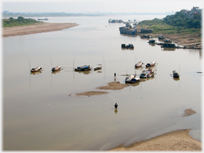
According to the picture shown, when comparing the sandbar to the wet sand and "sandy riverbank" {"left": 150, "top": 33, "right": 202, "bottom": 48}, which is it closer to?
the wet sand

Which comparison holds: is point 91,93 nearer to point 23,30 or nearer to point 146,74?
point 146,74

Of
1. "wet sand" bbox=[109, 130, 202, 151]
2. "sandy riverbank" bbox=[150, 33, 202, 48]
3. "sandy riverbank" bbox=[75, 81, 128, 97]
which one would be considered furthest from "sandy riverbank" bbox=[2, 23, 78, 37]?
"wet sand" bbox=[109, 130, 202, 151]

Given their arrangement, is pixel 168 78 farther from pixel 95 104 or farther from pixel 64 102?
pixel 64 102

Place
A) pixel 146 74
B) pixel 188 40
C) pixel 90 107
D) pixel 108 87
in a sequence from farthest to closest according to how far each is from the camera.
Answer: pixel 188 40, pixel 146 74, pixel 108 87, pixel 90 107

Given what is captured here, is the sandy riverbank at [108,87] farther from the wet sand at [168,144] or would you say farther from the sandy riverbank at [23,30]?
the sandy riverbank at [23,30]

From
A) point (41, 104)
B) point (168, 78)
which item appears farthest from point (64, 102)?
point (168, 78)

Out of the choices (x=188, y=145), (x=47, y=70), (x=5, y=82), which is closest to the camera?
(x=188, y=145)

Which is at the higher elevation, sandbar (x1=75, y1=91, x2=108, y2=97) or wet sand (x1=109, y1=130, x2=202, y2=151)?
sandbar (x1=75, y1=91, x2=108, y2=97)

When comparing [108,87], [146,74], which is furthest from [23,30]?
→ [108,87]
